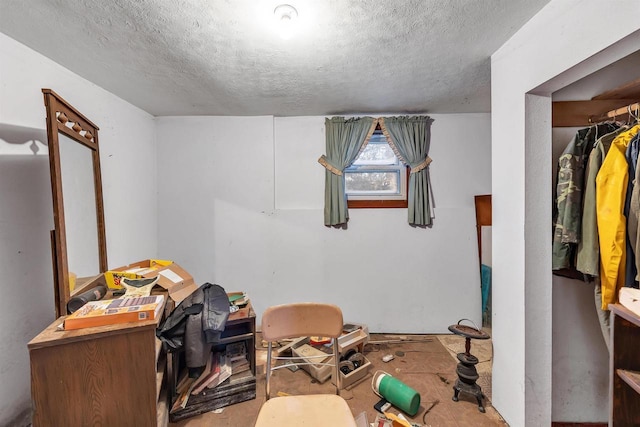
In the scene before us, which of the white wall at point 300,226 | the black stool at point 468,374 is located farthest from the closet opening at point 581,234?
the white wall at point 300,226

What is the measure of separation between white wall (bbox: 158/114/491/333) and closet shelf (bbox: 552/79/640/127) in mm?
1228

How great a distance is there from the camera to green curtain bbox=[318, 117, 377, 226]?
2.62m

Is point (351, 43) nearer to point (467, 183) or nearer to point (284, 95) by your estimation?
point (284, 95)

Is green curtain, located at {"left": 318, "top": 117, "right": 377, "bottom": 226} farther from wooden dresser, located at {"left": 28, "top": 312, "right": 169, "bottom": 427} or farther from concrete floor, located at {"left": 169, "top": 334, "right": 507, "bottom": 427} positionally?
wooden dresser, located at {"left": 28, "top": 312, "right": 169, "bottom": 427}

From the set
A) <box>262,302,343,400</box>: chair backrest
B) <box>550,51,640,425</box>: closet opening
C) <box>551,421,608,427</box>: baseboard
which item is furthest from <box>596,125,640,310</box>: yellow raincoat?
<box>262,302,343,400</box>: chair backrest

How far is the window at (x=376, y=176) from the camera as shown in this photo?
2729 mm

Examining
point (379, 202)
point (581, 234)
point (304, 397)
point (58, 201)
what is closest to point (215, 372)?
Answer: point (304, 397)

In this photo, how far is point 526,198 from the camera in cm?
137

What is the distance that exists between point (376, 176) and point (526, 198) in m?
1.51

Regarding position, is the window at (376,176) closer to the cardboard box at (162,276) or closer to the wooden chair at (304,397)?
the wooden chair at (304,397)

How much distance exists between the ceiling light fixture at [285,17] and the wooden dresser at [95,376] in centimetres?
154

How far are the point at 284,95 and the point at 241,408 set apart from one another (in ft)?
7.61

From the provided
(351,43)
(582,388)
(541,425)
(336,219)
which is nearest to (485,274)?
(582,388)

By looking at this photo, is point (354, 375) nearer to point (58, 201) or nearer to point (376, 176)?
point (376, 176)
